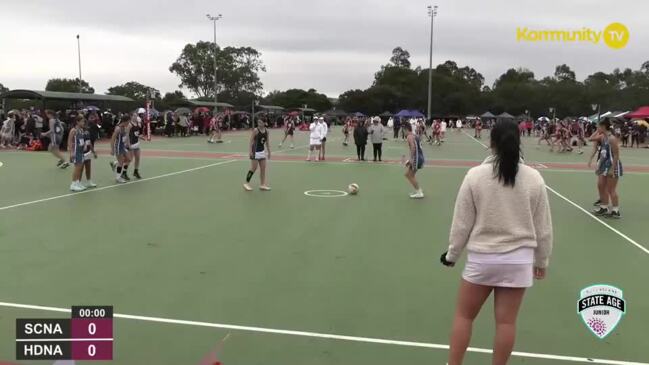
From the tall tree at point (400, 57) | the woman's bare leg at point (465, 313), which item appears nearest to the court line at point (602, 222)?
the woman's bare leg at point (465, 313)

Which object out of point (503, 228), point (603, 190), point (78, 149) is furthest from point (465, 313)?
point (78, 149)

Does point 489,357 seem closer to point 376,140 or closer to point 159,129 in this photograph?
point 376,140

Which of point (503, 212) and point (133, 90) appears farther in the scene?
point (133, 90)

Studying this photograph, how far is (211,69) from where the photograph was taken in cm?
10819

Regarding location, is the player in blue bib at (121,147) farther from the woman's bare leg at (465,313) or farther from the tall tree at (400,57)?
the tall tree at (400,57)

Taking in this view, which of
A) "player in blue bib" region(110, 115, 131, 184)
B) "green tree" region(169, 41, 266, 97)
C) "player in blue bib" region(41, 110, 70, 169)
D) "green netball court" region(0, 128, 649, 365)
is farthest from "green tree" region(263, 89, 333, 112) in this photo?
"green netball court" region(0, 128, 649, 365)

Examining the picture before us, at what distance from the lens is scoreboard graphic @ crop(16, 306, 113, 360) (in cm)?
336

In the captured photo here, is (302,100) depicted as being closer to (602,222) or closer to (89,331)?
(602,222)

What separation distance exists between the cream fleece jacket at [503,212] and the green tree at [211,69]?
10783 centimetres

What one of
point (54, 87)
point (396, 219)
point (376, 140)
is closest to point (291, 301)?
point (396, 219)

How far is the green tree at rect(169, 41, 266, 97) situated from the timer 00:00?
4227 inches

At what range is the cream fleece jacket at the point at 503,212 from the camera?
320cm

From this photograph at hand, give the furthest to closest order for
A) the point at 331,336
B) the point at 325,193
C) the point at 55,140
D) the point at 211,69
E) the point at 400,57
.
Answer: the point at 400,57 → the point at 211,69 → the point at 55,140 → the point at 325,193 → the point at 331,336

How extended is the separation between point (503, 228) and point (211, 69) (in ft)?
360
